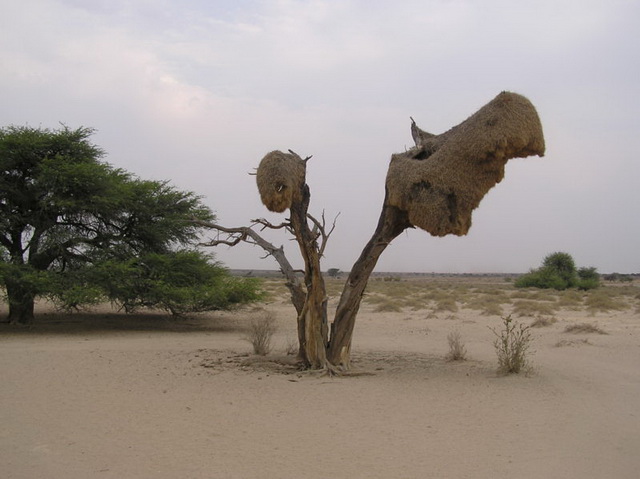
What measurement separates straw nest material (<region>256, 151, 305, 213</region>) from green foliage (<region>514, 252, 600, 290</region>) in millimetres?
43475

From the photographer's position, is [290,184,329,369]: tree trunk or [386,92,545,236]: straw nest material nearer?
[386,92,545,236]: straw nest material

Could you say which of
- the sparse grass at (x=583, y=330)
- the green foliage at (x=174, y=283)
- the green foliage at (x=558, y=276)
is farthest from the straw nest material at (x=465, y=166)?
the green foliage at (x=558, y=276)

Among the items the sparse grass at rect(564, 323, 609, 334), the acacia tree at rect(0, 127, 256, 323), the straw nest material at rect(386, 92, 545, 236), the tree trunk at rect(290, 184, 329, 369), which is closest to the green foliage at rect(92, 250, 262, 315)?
the acacia tree at rect(0, 127, 256, 323)

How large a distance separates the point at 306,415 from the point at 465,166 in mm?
4720

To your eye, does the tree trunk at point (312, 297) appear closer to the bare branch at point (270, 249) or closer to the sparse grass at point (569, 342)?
the bare branch at point (270, 249)

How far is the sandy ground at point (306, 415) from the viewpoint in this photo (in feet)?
18.2

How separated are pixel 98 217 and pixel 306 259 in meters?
10.3

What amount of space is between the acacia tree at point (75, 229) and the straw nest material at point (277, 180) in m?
7.95

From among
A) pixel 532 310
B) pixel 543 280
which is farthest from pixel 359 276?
pixel 543 280

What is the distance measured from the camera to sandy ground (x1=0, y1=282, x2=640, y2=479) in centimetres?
556

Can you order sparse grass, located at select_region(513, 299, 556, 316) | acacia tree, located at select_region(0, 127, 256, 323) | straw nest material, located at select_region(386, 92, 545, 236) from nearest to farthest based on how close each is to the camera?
straw nest material, located at select_region(386, 92, 545, 236) → acacia tree, located at select_region(0, 127, 256, 323) → sparse grass, located at select_region(513, 299, 556, 316)

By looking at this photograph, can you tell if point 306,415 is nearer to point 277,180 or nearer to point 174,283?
point 277,180

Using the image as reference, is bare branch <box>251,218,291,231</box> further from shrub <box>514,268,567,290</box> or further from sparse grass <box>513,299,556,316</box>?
shrub <box>514,268,567,290</box>

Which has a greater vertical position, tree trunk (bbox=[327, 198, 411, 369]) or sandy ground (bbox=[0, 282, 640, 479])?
tree trunk (bbox=[327, 198, 411, 369])
